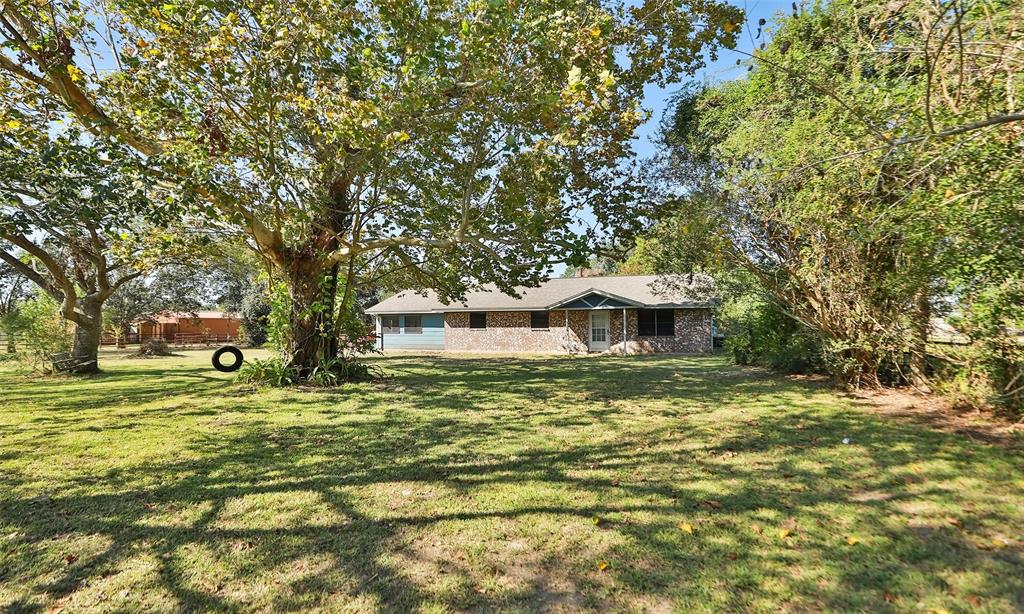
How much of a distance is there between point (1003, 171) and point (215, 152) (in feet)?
35.0

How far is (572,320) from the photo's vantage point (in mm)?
26781

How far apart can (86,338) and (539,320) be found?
19473mm

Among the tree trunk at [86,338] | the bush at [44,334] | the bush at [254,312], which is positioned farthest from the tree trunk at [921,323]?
the bush at [254,312]

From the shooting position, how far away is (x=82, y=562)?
323 cm

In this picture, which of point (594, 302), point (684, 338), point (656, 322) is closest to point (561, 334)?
point (594, 302)

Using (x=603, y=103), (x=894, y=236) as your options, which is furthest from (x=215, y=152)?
(x=894, y=236)

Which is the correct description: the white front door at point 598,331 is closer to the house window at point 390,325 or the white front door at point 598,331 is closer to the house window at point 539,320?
the house window at point 539,320

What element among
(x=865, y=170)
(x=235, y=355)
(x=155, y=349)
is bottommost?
(x=155, y=349)

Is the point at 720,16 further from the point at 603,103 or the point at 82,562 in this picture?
the point at 82,562

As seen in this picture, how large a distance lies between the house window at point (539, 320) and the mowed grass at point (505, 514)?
19373 millimetres

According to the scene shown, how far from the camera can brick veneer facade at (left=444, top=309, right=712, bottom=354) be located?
25.0 m

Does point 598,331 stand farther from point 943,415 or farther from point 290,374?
point 943,415

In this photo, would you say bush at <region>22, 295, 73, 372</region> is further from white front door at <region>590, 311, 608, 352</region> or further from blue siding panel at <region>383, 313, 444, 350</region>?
white front door at <region>590, 311, 608, 352</region>

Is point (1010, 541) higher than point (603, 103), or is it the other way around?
point (603, 103)
